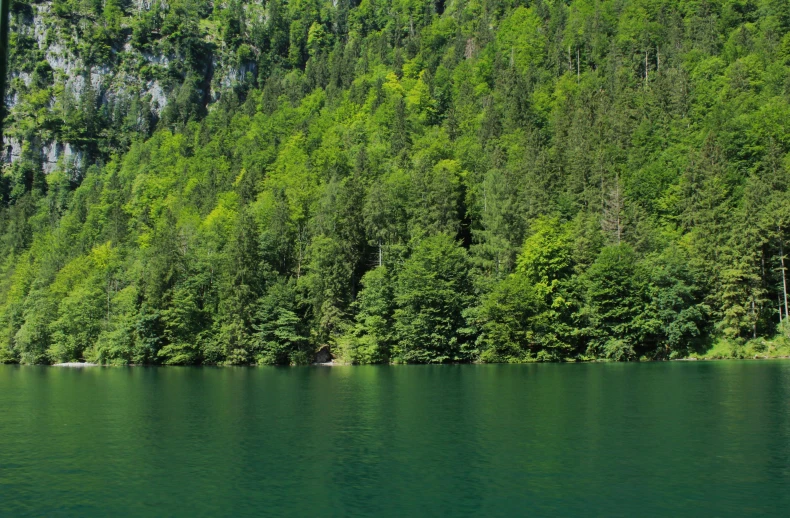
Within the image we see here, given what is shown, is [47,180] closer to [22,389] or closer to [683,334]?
[22,389]

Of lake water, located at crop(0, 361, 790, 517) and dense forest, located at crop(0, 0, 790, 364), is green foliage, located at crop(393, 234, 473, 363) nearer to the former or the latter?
dense forest, located at crop(0, 0, 790, 364)

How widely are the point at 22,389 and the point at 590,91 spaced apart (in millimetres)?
99466

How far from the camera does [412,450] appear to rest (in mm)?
28625

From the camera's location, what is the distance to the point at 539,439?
29656 millimetres

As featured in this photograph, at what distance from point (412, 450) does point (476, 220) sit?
71.8m

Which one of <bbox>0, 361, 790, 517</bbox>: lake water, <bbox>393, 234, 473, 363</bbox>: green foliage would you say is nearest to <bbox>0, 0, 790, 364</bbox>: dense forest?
<bbox>393, 234, 473, 363</bbox>: green foliage

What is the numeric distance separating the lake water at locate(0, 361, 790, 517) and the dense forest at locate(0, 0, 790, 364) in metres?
27.9

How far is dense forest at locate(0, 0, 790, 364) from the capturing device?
76688mm

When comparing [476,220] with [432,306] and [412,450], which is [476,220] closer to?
[432,306]

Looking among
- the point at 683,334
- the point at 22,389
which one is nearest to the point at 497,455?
the point at 22,389

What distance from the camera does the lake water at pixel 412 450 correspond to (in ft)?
70.5

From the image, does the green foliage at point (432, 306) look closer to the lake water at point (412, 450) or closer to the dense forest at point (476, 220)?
the dense forest at point (476, 220)

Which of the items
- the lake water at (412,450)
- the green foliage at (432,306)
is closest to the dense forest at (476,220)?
the green foliage at (432,306)

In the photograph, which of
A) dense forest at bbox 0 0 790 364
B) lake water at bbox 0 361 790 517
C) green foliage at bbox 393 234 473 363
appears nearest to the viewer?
lake water at bbox 0 361 790 517
